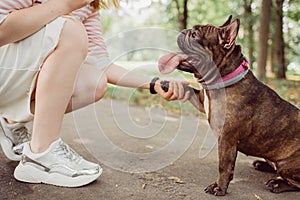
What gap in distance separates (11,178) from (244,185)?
120 cm

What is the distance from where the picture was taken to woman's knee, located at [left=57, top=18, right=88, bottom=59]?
181cm

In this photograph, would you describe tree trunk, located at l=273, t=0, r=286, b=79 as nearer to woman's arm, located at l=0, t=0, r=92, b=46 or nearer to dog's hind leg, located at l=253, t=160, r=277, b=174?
dog's hind leg, located at l=253, t=160, r=277, b=174

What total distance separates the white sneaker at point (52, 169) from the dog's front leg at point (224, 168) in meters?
0.61

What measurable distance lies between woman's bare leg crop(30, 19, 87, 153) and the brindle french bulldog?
0.57 m

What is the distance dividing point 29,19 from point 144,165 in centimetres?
108

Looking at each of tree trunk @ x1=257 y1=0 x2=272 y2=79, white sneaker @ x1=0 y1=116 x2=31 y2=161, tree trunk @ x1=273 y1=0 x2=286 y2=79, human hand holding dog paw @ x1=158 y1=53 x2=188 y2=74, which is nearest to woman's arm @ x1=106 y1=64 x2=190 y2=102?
human hand holding dog paw @ x1=158 y1=53 x2=188 y2=74

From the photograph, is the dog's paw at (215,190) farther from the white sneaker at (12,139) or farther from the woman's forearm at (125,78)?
the white sneaker at (12,139)

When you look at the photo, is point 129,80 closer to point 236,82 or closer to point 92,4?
point 92,4

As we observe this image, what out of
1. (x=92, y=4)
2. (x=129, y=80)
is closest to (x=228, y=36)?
(x=129, y=80)

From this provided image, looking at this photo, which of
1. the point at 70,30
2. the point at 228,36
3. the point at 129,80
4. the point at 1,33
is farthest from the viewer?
the point at 129,80

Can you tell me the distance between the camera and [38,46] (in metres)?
1.80

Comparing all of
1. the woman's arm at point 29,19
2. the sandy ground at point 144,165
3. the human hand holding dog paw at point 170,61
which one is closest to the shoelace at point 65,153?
the sandy ground at point 144,165

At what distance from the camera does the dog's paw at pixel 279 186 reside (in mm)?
2068

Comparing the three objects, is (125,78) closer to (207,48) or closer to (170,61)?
(170,61)
